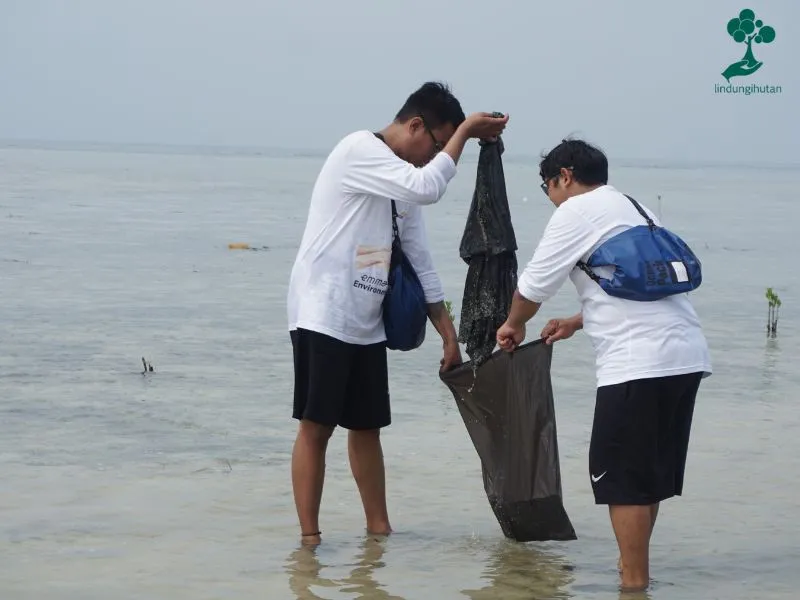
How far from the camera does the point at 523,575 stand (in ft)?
17.6

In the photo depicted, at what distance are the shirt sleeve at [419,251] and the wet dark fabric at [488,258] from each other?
0.17m

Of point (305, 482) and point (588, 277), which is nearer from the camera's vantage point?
point (588, 277)

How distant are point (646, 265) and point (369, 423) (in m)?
1.53

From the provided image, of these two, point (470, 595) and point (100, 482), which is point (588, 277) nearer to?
point (470, 595)

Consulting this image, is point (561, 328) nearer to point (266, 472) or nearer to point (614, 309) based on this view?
point (614, 309)

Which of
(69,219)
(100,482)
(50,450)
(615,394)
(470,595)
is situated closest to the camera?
(615,394)

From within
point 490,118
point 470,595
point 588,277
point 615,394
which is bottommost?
point 470,595

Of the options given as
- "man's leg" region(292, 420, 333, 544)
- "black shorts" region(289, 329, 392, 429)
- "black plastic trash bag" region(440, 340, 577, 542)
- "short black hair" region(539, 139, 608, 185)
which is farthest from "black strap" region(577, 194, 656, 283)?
"man's leg" region(292, 420, 333, 544)

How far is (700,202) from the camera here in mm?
46625

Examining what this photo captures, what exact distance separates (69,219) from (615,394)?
25.0m

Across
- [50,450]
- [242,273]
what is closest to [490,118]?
[50,450]

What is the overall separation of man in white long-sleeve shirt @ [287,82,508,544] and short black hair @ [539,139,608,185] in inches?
16.8

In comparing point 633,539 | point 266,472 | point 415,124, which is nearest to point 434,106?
point 415,124

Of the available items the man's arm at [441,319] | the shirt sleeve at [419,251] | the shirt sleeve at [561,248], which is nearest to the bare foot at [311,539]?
the man's arm at [441,319]
